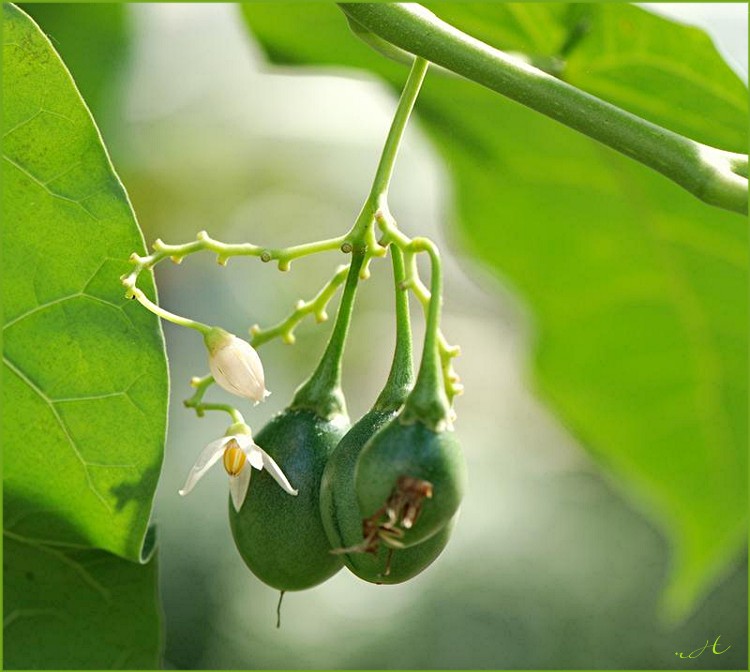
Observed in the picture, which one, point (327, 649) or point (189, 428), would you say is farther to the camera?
point (327, 649)

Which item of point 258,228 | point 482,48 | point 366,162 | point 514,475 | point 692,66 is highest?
point 482,48

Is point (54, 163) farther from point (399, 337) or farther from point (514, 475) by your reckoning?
point (514, 475)

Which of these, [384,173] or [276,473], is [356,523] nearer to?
[276,473]

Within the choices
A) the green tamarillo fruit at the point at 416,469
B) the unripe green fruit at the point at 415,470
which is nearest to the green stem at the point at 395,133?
the green tamarillo fruit at the point at 416,469

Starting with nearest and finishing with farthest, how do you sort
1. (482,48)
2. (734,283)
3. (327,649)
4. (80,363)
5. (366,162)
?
(482,48)
(80,363)
(734,283)
(366,162)
(327,649)

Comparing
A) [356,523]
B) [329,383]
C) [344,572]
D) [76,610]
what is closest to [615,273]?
[329,383]

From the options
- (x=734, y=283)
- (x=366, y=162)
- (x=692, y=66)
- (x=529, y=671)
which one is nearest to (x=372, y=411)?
(x=692, y=66)

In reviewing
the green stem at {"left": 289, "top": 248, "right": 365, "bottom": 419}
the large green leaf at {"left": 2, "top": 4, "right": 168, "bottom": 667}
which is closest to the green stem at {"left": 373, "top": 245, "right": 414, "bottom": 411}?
the green stem at {"left": 289, "top": 248, "right": 365, "bottom": 419}

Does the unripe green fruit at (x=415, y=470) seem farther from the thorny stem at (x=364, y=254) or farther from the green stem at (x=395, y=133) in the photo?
the green stem at (x=395, y=133)
